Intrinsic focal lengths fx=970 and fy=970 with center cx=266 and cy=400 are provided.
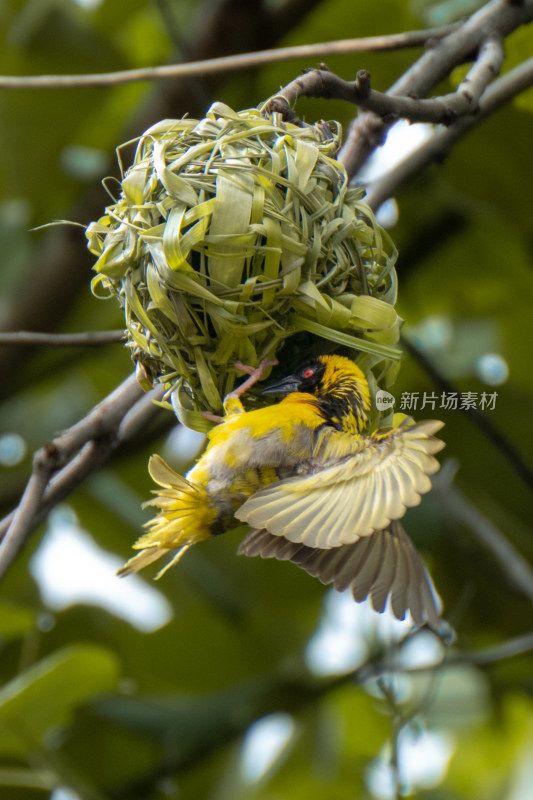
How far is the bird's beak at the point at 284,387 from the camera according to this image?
1.64 meters

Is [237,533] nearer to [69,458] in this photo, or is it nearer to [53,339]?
[53,339]

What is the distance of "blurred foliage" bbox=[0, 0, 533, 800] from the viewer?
9.73ft

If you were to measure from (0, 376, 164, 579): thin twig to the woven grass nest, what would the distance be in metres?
0.12

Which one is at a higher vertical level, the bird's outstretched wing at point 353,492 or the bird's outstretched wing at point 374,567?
the bird's outstretched wing at point 353,492

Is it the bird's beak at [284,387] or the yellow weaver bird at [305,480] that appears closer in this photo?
the yellow weaver bird at [305,480]

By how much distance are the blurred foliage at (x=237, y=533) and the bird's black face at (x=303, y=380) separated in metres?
1.27

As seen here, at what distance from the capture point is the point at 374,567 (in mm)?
1585

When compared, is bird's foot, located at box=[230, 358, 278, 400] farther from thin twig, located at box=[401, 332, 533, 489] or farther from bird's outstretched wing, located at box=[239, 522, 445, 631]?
thin twig, located at box=[401, 332, 533, 489]

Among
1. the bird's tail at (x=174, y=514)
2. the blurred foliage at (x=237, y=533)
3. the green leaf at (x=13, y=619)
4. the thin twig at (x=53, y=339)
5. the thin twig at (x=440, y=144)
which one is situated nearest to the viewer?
the bird's tail at (x=174, y=514)

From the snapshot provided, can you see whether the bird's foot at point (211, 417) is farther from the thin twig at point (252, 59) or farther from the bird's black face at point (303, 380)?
the thin twig at point (252, 59)

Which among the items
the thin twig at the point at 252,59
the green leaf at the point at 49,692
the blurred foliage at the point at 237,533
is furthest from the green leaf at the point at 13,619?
the thin twig at the point at 252,59

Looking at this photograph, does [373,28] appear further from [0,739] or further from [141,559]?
[0,739]

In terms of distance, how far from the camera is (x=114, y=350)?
3.40m

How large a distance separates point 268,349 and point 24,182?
2.04m
